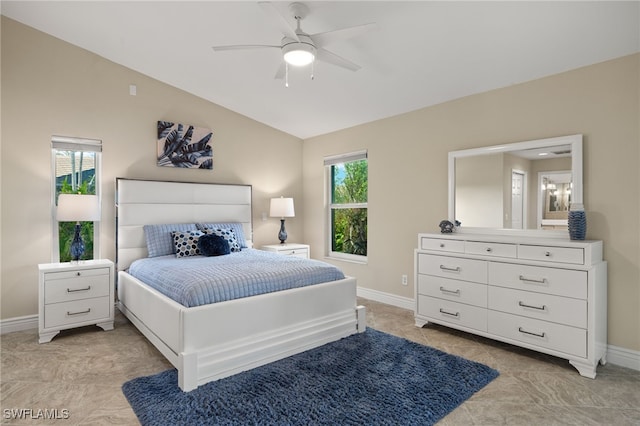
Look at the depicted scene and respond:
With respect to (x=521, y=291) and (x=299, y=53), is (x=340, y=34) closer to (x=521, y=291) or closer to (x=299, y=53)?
(x=299, y=53)

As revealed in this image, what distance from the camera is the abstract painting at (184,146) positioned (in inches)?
167

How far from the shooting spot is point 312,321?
9.57ft

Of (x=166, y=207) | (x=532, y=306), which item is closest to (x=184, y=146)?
(x=166, y=207)

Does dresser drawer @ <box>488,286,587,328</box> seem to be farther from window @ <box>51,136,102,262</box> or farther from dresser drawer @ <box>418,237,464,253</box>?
window @ <box>51,136,102,262</box>

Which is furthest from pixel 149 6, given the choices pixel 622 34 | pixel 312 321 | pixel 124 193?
pixel 622 34

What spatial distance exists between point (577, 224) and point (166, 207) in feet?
13.2

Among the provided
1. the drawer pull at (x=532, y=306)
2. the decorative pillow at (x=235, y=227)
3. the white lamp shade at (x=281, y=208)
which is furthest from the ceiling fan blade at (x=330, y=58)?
the white lamp shade at (x=281, y=208)

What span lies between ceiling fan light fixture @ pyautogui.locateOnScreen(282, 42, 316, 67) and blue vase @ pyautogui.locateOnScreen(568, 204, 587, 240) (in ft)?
7.49

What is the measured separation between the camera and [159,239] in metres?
3.91

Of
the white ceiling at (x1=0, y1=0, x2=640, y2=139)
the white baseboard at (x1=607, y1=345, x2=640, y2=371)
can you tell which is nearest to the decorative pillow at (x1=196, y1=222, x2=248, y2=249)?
the white ceiling at (x1=0, y1=0, x2=640, y2=139)

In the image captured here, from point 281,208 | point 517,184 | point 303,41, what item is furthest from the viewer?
point 281,208

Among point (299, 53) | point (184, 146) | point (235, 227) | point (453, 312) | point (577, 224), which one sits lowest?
point (453, 312)

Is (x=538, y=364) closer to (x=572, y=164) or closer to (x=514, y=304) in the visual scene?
(x=514, y=304)

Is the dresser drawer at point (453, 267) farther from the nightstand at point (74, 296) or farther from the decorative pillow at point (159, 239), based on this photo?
the nightstand at point (74, 296)
